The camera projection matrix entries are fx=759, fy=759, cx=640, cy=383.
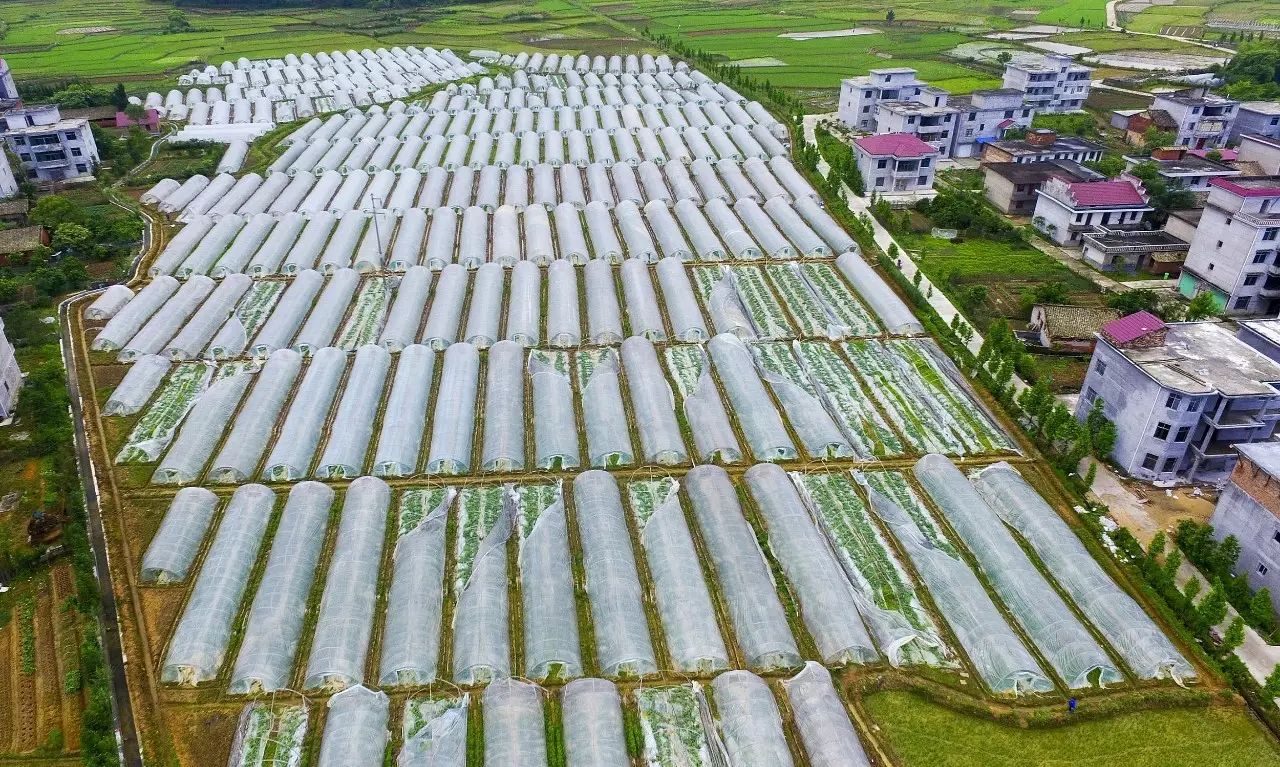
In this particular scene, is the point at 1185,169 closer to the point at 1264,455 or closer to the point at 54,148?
the point at 1264,455

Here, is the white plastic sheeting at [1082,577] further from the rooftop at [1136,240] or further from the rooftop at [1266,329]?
the rooftop at [1136,240]

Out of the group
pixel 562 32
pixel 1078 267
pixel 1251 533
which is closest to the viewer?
pixel 1251 533

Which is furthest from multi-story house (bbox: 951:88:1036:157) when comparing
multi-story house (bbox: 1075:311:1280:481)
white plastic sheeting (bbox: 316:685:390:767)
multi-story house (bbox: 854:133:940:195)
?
white plastic sheeting (bbox: 316:685:390:767)

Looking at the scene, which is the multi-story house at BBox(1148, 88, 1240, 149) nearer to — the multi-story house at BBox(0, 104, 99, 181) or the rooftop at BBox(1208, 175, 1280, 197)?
the rooftop at BBox(1208, 175, 1280, 197)

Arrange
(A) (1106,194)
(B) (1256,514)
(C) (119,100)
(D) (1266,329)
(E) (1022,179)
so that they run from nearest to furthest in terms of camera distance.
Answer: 1. (B) (1256,514)
2. (D) (1266,329)
3. (A) (1106,194)
4. (E) (1022,179)
5. (C) (119,100)

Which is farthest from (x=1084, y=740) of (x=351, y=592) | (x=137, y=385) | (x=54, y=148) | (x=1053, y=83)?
(x=1053, y=83)

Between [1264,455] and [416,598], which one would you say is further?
[1264,455]
